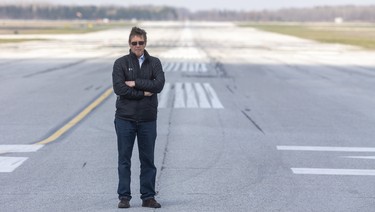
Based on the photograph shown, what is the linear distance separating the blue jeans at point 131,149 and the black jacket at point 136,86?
0.09 metres

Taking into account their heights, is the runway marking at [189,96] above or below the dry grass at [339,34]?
above

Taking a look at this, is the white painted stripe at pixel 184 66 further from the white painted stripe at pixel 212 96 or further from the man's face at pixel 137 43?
the man's face at pixel 137 43

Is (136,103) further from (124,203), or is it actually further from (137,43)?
(124,203)

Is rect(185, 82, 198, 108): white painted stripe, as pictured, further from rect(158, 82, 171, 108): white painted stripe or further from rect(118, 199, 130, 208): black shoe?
rect(118, 199, 130, 208): black shoe

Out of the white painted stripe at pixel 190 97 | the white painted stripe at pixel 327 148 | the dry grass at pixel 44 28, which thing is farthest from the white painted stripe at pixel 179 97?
the dry grass at pixel 44 28

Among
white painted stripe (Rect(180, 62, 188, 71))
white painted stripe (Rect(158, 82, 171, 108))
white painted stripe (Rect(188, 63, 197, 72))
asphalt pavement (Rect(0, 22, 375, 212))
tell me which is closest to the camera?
asphalt pavement (Rect(0, 22, 375, 212))

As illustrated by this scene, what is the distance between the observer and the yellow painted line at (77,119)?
11.4 metres

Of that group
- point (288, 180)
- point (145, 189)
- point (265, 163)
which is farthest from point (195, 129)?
point (145, 189)

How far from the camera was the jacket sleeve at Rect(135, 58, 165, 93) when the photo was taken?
668 cm

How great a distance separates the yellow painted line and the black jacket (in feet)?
15.0

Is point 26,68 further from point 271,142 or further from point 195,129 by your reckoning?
point 271,142

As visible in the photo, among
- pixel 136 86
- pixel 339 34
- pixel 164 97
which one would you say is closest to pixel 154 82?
pixel 136 86

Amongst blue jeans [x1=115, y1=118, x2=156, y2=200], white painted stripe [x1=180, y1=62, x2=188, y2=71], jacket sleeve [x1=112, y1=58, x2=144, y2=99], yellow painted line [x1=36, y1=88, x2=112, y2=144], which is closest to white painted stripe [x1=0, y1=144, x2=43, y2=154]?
yellow painted line [x1=36, y1=88, x2=112, y2=144]

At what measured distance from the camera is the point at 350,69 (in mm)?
30859
